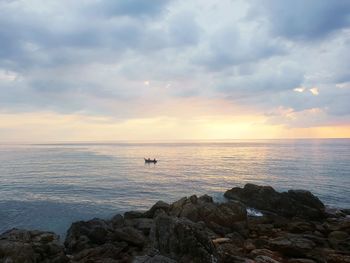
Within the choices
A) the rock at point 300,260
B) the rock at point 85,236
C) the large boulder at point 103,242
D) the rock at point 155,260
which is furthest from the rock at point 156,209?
the rock at point 155,260

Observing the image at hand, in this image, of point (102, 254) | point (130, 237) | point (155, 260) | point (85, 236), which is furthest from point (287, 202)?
point (155, 260)

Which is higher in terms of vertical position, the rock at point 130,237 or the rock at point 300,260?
the rock at point 130,237

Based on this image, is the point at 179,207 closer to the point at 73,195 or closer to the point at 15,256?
the point at 15,256

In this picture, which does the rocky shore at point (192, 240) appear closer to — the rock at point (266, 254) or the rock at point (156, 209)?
the rock at point (266, 254)

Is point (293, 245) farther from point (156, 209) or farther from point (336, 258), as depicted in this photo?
point (156, 209)

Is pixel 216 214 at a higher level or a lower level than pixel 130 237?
higher

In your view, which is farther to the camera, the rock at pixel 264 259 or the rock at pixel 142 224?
the rock at pixel 142 224

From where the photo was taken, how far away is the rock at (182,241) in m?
15.4

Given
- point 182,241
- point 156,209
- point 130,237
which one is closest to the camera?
point 182,241

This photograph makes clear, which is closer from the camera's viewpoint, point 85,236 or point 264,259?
point 264,259

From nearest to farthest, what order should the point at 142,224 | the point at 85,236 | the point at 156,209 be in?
1. the point at 85,236
2. the point at 142,224
3. the point at 156,209

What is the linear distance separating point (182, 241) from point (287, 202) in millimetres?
28470

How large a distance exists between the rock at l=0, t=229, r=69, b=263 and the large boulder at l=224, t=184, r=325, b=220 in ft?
88.7

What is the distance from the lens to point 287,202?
1608 inches
